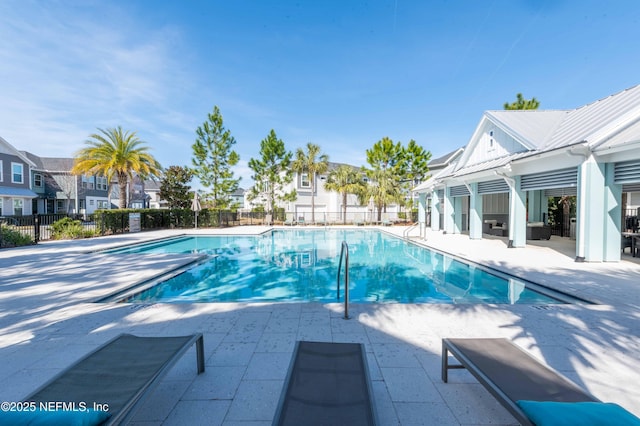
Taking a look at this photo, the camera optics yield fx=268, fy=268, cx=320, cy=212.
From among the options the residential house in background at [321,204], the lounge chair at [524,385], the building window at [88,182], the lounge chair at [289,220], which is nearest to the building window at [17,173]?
the building window at [88,182]

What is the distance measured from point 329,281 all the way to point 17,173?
30599mm

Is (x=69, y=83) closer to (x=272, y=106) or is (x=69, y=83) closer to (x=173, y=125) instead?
(x=173, y=125)

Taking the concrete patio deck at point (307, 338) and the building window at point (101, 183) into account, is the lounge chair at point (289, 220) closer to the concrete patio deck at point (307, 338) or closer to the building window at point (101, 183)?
the concrete patio deck at point (307, 338)

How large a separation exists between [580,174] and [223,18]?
14101 millimetres

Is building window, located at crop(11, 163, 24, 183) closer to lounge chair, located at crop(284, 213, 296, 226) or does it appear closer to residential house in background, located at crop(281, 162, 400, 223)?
residential house in background, located at crop(281, 162, 400, 223)

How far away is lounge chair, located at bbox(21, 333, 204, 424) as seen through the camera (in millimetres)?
1642

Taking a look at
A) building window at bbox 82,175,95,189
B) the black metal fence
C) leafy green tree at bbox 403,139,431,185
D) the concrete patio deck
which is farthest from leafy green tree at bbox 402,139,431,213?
building window at bbox 82,175,95,189

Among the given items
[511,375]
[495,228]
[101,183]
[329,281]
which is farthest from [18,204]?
[495,228]

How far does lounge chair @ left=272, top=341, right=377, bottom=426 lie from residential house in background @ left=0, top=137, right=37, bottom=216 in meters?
30.6

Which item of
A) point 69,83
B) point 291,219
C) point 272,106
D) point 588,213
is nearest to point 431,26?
point 588,213

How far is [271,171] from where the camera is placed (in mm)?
23984

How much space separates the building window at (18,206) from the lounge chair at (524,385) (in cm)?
3340

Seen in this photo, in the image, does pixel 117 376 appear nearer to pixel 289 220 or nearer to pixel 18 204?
pixel 289 220

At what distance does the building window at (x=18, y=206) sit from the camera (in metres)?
22.5
